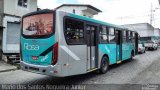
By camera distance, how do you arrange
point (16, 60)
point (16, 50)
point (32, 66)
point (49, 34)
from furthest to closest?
point (16, 50) → point (16, 60) → point (32, 66) → point (49, 34)

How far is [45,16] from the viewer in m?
6.99

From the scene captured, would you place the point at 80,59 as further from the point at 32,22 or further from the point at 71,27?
the point at 32,22

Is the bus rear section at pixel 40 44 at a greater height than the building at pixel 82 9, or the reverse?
the building at pixel 82 9

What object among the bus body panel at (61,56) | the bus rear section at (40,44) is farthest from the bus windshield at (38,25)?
the bus body panel at (61,56)

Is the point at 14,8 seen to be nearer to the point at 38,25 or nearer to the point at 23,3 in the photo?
the point at 23,3

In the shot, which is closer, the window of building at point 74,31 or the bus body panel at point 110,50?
the window of building at point 74,31

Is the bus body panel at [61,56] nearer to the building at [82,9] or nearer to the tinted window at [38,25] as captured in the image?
the tinted window at [38,25]

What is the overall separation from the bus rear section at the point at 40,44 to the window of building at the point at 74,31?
1.94 feet

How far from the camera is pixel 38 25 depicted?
7.21 metres

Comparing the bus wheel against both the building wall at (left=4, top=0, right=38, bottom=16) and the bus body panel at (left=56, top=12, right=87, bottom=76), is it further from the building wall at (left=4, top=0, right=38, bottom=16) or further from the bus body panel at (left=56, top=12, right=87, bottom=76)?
the building wall at (left=4, top=0, right=38, bottom=16)

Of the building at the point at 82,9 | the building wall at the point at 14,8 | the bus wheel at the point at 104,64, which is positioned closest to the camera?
the bus wheel at the point at 104,64

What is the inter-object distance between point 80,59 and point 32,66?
1.94m

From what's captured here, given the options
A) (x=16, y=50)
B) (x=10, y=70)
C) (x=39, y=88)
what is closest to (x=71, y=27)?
(x=39, y=88)

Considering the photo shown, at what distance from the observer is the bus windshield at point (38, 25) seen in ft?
22.6
